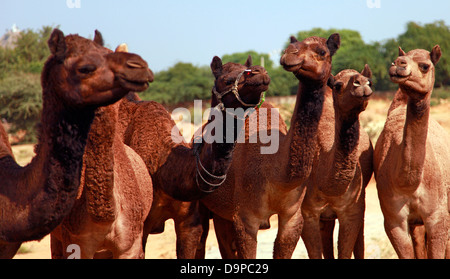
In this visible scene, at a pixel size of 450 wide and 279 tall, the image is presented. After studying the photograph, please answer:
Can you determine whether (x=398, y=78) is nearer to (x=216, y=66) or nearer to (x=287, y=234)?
(x=216, y=66)

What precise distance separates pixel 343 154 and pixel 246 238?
1.39 metres

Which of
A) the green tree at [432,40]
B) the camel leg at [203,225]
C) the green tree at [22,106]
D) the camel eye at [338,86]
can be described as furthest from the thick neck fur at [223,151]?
the green tree at [432,40]

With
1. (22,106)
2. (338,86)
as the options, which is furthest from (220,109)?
(22,106)

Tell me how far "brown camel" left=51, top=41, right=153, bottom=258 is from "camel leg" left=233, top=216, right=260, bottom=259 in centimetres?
111

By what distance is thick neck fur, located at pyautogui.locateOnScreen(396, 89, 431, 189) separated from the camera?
6555 millimetres

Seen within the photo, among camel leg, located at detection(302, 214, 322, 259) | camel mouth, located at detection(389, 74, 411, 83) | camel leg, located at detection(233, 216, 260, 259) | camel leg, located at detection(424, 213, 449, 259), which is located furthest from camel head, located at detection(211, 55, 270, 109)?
camel leg, located at detection(424, 213, 449, 259)

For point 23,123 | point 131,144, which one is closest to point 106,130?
point 131,144

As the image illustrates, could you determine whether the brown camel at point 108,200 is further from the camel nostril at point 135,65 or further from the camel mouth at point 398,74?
the camel mouth at point 398,74

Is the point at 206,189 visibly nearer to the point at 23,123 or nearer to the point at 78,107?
the point at 78,107

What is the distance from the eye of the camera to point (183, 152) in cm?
657

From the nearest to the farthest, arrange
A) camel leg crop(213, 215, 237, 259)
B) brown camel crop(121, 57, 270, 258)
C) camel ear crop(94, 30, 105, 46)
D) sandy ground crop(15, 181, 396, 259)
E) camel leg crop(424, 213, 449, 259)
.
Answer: camel ear crop(94, 30, 105, 46)
brown camel crop(121, 57, 270, 258)
camel leg crop(424, 213, 449, 259)
camel leg crop(213, 215, 237, 259)
sandy ground crop(15, 181, 396, 259)

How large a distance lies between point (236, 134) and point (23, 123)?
26342 millimetres

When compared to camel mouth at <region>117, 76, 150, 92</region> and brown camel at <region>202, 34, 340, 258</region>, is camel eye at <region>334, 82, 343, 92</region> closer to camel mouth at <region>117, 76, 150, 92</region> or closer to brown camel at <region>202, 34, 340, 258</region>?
brown camel at <region>202, 34, 340, 258</region>

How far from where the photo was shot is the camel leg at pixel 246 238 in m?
6.77
